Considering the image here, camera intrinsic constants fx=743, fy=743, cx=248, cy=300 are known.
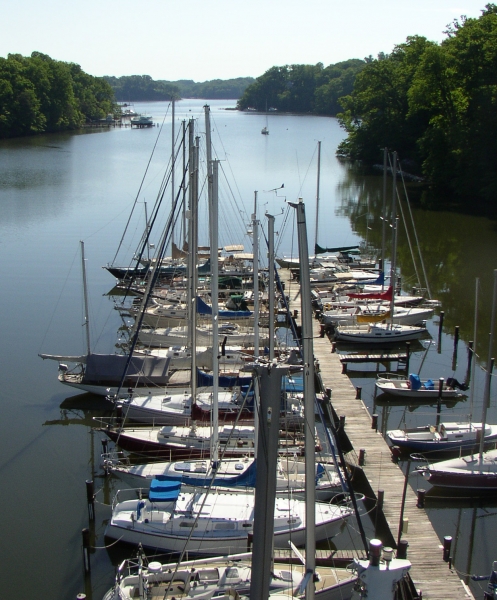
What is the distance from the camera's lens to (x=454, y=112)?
211 feet

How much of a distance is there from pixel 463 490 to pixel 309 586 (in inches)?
397

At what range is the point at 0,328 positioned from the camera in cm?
3400

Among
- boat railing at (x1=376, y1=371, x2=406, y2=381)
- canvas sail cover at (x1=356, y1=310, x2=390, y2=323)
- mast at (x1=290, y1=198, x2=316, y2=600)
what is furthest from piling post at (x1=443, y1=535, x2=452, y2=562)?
canvas sail cover at (x1=356, y1=310, x2=390, y2=323)

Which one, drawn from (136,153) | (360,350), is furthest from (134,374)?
(136,153)

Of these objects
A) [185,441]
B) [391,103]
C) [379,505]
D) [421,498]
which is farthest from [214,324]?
[391,103]

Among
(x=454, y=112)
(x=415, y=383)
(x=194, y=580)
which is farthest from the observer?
(x=454, y=112)

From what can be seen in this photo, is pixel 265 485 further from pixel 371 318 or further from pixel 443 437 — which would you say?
pixel 371 318

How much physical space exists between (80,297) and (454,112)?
131 ft

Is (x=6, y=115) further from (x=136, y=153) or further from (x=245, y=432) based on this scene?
(x=245, y=432)

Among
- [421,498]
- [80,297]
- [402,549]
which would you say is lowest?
[80,297]

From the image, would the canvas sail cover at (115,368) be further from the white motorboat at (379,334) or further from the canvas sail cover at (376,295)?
the canvas sail cover at (376,295)

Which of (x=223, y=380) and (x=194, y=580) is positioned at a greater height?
(x=223, y=380)

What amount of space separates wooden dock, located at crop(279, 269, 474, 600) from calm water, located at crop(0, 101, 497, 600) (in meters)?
1.19

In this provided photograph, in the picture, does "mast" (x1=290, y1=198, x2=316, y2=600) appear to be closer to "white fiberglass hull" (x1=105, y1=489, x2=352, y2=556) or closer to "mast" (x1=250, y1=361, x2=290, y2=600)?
"mast" (x1=250, y1=361, x2=290, y2=600)
